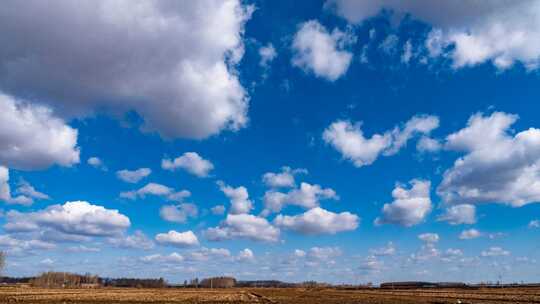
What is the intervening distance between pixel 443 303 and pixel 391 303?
656 centimetres

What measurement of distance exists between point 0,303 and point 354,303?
44.5 m

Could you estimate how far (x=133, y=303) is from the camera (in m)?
59.9

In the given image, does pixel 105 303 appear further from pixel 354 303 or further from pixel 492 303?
pixel 492 303

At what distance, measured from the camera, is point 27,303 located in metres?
56.9

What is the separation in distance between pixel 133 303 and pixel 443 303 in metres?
40.9

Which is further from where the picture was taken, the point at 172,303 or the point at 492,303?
the point at 172,303

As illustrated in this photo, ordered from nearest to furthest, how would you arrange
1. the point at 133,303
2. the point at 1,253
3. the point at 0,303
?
the point at 0,303
the point at 133,303
the point at 1,253

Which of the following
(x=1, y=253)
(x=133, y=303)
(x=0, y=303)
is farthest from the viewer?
(x=1, y=253)

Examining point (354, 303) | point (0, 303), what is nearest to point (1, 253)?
point (0, 303)

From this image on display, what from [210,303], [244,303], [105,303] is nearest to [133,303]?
[105,303]

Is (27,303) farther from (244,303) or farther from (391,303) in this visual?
(391,303)

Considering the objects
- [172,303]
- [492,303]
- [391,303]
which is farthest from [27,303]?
[492,303]

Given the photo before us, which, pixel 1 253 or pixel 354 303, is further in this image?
pixel 1 253

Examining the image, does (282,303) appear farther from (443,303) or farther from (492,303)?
→ (492,303)
